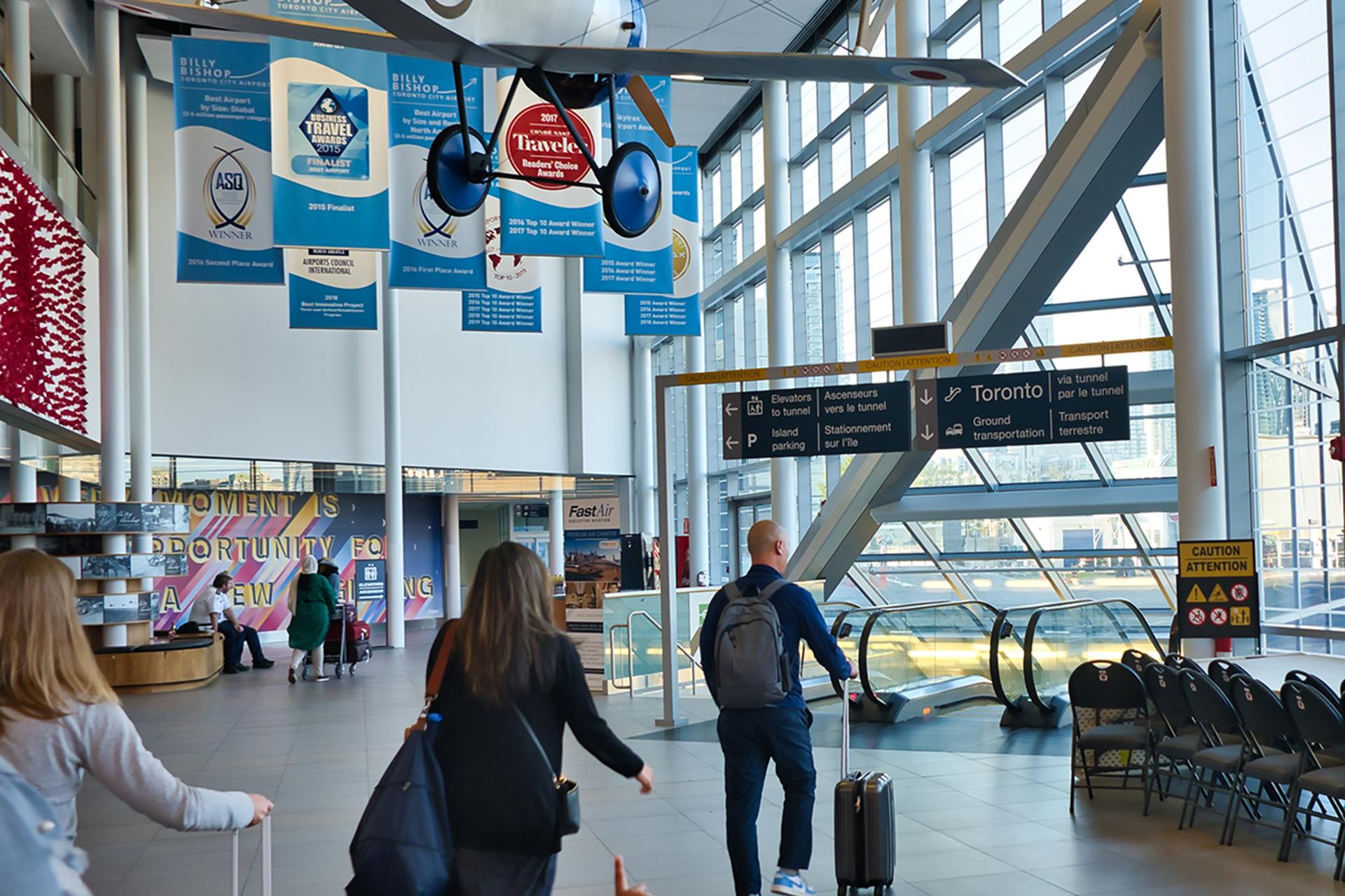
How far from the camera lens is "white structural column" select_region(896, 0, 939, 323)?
15.1m

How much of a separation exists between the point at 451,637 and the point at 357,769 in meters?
6.16

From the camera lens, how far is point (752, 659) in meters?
4.81

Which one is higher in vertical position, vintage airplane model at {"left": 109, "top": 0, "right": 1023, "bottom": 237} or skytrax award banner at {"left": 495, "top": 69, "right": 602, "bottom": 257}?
skytrax award banner at {"left": 495, "top": 69, "right": 602, "bottom": 257}

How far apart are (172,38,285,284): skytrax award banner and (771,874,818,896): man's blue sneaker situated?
10.2 meters

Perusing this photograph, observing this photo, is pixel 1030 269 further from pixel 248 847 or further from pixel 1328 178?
pixel 248 847

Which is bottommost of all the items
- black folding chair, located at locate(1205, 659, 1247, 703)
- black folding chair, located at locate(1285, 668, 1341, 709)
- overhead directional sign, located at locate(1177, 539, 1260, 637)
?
black folding chair, located at locate(1205, 659, 1247, 703)

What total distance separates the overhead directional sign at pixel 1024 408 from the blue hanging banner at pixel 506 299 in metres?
7.03

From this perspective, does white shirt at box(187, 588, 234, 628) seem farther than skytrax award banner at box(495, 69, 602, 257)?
Yes

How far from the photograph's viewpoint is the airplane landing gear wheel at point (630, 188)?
6.90 m

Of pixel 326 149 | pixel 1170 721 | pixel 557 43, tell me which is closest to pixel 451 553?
pixel 326 149

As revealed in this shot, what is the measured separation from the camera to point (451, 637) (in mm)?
3203

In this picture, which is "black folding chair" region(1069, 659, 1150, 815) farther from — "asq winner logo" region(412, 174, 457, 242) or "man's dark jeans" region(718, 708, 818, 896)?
"asq winner logo" region(412, 174, 457, 242)

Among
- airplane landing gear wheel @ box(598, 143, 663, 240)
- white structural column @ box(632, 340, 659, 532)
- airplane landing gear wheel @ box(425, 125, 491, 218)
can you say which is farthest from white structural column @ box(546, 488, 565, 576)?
airplane landing gear wheel @ box(425, 125, 491, 218)

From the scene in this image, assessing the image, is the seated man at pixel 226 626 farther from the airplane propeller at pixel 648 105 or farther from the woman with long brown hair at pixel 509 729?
the woman with long brown hair at pixel 509 729
